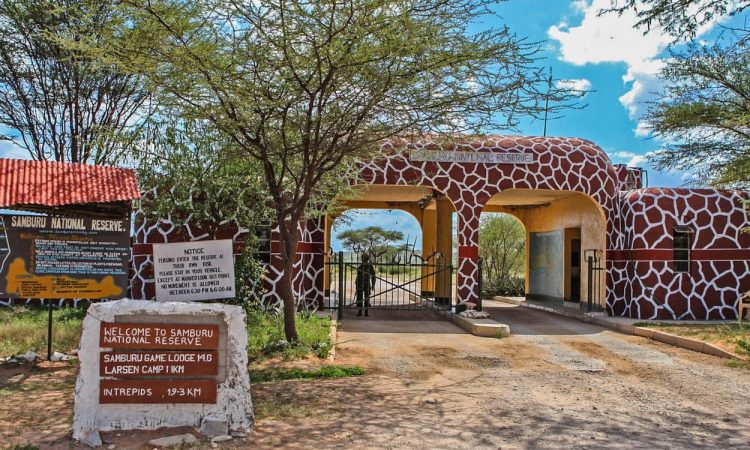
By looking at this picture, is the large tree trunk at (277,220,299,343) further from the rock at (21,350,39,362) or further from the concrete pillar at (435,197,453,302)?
the concrete pillar at (435,197,453,302)

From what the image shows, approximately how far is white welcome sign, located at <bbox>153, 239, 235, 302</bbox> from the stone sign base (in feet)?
8.07

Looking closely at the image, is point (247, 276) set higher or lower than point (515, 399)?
higher

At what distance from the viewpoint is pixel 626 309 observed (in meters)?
16.5

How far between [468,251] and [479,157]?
2.61 meters

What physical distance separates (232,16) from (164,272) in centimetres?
345

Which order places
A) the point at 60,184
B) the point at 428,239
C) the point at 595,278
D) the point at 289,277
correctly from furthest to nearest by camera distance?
the point at 428,239 < the point at 595,278 < the point at 289,277 < the point at 60,184

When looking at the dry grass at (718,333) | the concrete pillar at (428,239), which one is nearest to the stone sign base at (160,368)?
the dry grass at (718,333)

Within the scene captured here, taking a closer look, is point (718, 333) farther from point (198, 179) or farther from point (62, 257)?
point (62, 257)

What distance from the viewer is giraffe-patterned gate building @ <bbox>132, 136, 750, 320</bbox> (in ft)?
52.5

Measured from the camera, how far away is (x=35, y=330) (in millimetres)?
10664

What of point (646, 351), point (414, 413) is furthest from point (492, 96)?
point (646, 351)

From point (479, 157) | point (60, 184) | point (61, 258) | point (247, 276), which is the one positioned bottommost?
point (247, 276)

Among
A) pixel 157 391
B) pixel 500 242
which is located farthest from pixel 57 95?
pixel 500 242

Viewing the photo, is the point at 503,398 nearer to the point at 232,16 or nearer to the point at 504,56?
the point at 504,56
